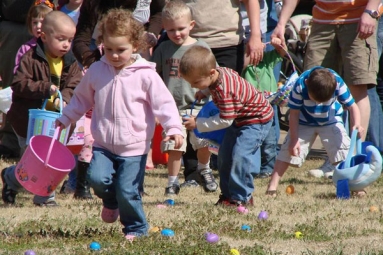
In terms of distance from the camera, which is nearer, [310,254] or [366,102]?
[310,254]

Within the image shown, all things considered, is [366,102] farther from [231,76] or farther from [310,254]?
[310,254]

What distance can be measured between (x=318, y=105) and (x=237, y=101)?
4.52 feet

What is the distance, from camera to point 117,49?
500 centimetres

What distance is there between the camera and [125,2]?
6.70 m

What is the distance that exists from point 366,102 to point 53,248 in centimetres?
391

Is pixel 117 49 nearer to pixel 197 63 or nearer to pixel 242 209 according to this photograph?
pixel 197 63

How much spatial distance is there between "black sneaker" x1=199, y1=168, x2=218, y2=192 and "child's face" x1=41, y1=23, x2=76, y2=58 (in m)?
1.74

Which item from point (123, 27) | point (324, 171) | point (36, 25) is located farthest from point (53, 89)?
point (324, 171)

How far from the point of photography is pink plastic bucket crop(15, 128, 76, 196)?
18.0ft

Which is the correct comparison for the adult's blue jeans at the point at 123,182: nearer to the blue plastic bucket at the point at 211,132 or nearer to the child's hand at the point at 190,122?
the child's hand at the point at 190,122

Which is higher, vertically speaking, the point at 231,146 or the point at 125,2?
the point at 125,2

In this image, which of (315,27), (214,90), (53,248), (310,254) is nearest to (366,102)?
(315,27)

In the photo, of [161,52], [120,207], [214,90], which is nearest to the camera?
[120,207]

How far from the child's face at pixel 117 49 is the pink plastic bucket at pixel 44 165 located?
73 centimetres
